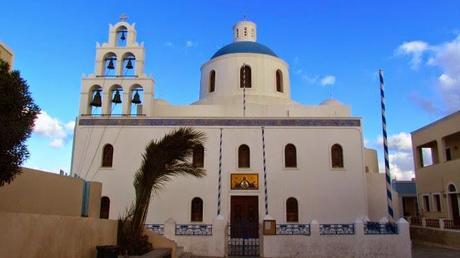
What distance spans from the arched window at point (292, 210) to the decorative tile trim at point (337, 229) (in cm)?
344

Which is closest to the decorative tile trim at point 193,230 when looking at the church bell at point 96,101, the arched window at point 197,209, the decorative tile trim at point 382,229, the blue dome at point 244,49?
the arched window at point 197,209

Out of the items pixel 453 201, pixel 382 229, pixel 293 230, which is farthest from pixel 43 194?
pixel 453 201

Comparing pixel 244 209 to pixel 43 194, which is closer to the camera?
pixel 43 194

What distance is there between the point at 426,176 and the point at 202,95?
38.5ft

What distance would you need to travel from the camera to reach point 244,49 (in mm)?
21188

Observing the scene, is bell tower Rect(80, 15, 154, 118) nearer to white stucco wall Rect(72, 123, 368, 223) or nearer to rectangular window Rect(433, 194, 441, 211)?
white stucco wall Rect(72, 123, 368, 223)

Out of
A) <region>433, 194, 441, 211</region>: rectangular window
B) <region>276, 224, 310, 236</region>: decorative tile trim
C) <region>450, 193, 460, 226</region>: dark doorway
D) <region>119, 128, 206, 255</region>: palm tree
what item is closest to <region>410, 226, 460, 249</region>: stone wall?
<region>450, 193, 460, 226</region>: dark doorway

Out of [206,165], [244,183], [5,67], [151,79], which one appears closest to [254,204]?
[244,183]

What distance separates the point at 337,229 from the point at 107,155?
31.4 ft

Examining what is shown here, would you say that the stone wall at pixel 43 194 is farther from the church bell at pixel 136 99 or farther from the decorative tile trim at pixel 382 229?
the decorative tile trim at pixel 382 229

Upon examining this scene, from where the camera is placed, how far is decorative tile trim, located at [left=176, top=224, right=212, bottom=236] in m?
13.1

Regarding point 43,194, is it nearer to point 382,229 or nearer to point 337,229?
point 337,229

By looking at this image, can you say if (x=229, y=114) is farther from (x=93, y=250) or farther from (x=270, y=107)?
(x=93, y=250)

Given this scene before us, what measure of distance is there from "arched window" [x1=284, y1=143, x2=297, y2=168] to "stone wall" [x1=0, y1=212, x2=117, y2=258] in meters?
9.61
